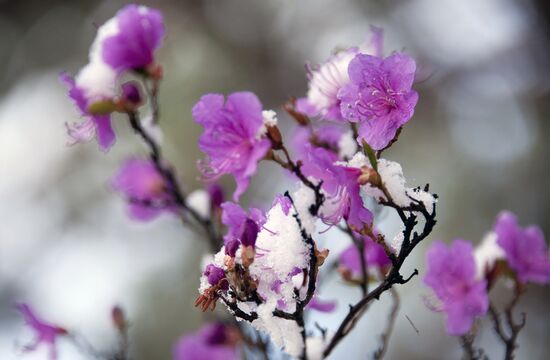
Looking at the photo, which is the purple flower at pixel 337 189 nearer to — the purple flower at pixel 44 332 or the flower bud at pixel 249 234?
the flower bud at pixel 249 234

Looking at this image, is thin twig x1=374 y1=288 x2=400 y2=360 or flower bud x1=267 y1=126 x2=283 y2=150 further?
thin twig x1=374 y1=288 x2=400 y2=360

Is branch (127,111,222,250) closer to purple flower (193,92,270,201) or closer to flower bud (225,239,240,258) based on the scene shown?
purple flower (193,92,270,201)

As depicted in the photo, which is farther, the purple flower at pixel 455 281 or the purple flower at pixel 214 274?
the purple flower at pixel 455 281

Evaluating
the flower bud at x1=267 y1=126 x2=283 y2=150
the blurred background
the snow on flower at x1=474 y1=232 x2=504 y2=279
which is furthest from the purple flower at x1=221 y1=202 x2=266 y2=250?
the blurred background

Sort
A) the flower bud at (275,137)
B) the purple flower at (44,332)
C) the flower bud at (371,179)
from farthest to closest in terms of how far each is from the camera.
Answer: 1. the purple flower at (44,332)
2. the flower bud at (275,137)
3. the flower bud at (371,179)

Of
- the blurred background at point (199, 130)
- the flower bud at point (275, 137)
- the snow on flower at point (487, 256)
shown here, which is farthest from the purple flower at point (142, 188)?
the blurred background at point (199, 130)
